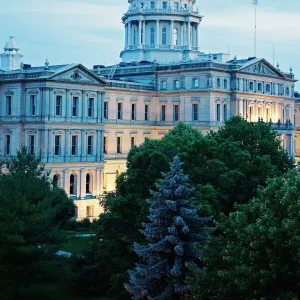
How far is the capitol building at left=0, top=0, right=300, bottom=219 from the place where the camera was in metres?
78.6

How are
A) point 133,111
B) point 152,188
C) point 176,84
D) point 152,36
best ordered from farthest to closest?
point 152,36 → point 176,84 → point 133,111 → point 152,188

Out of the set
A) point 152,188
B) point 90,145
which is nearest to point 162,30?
point 90,145

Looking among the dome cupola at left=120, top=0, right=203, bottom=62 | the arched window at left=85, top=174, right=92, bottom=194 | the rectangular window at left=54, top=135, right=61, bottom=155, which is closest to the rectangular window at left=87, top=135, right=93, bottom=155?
the arched window at left=85, top=174, right=92, bottom=194

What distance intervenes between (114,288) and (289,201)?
16034 mm

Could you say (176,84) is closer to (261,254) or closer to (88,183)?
(88,183)

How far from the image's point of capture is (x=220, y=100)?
92875 millimetres

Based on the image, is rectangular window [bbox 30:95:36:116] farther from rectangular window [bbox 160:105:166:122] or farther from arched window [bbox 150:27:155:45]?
arched window [bbox 150:27:155:45]

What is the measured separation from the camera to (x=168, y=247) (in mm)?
35344

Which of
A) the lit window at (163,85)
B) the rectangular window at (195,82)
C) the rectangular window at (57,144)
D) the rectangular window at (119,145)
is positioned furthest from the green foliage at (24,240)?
the lit window at (163,85)

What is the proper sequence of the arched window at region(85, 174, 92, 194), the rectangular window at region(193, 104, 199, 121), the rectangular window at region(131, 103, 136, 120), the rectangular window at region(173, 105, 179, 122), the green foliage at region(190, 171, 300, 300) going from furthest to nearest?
1. the rectangular window at region(173, 105, 179, 122)
2. the rectangular window at region(131, 103, 136, 120)
3. the rectangular window at region(193, 104, 199, 121)
4. the arched window at region(85, 174, 92, 194)
5. the green foliage at region(190, 171, 300, 300)

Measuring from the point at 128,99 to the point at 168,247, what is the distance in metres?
58.9

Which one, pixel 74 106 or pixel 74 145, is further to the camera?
pixel 74 106

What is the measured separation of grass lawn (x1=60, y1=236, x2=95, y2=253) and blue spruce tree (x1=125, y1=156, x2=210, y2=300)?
22309 mm

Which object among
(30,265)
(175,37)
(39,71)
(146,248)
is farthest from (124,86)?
(146,248)
